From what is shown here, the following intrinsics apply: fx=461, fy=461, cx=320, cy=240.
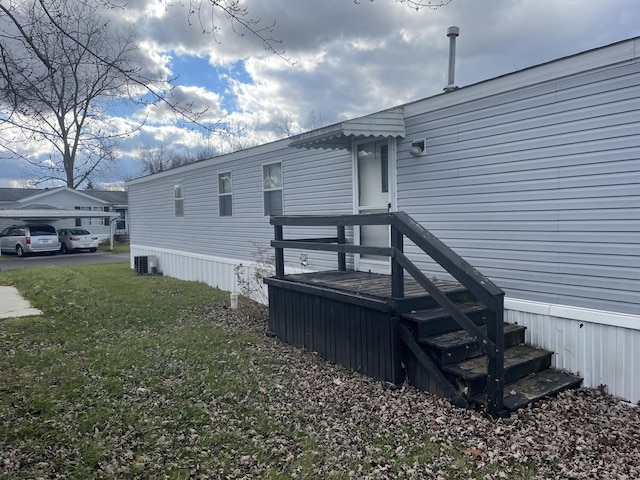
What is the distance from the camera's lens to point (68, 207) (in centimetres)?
2947

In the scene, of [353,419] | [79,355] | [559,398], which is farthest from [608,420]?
[79,355]

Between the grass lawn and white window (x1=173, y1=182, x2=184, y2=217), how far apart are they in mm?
6328

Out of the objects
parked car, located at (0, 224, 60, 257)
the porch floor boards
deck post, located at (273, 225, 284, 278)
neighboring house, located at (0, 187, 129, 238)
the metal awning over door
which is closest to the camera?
the porch floor boards

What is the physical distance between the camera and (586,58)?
4074mm

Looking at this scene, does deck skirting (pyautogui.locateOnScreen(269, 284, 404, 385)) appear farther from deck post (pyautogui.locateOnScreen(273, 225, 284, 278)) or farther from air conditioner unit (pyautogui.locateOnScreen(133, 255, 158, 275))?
air conditioner unit (pyautogui.locateOnScreen(133, 255, 158, 275))

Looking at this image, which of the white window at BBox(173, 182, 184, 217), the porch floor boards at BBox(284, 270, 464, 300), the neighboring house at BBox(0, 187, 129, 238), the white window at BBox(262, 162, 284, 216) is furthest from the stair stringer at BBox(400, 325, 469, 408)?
the neighboring house at BBox(0, 187, 129, 238)

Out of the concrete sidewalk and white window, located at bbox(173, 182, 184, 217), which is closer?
the concrete sidewalk

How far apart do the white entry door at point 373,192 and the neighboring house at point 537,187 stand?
0.07 feet

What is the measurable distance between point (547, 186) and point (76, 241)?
76.6ft

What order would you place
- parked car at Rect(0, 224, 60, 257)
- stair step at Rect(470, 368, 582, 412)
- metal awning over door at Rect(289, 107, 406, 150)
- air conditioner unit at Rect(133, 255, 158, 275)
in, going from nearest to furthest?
stair step at Rect(470, 368, 582, 412)
metal awning over door at Rect(289, 107, 406, 150)
air conditioner unit at Rect(133, 255, 158, 275)
parked car at Rect(0, 224, 60, 257)

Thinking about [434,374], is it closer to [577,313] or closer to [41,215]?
[577,313]

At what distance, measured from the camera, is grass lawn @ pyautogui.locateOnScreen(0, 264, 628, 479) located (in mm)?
2926

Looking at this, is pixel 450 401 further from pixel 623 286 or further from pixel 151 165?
pixel 151 165

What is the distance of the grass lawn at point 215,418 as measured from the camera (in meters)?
2.93
